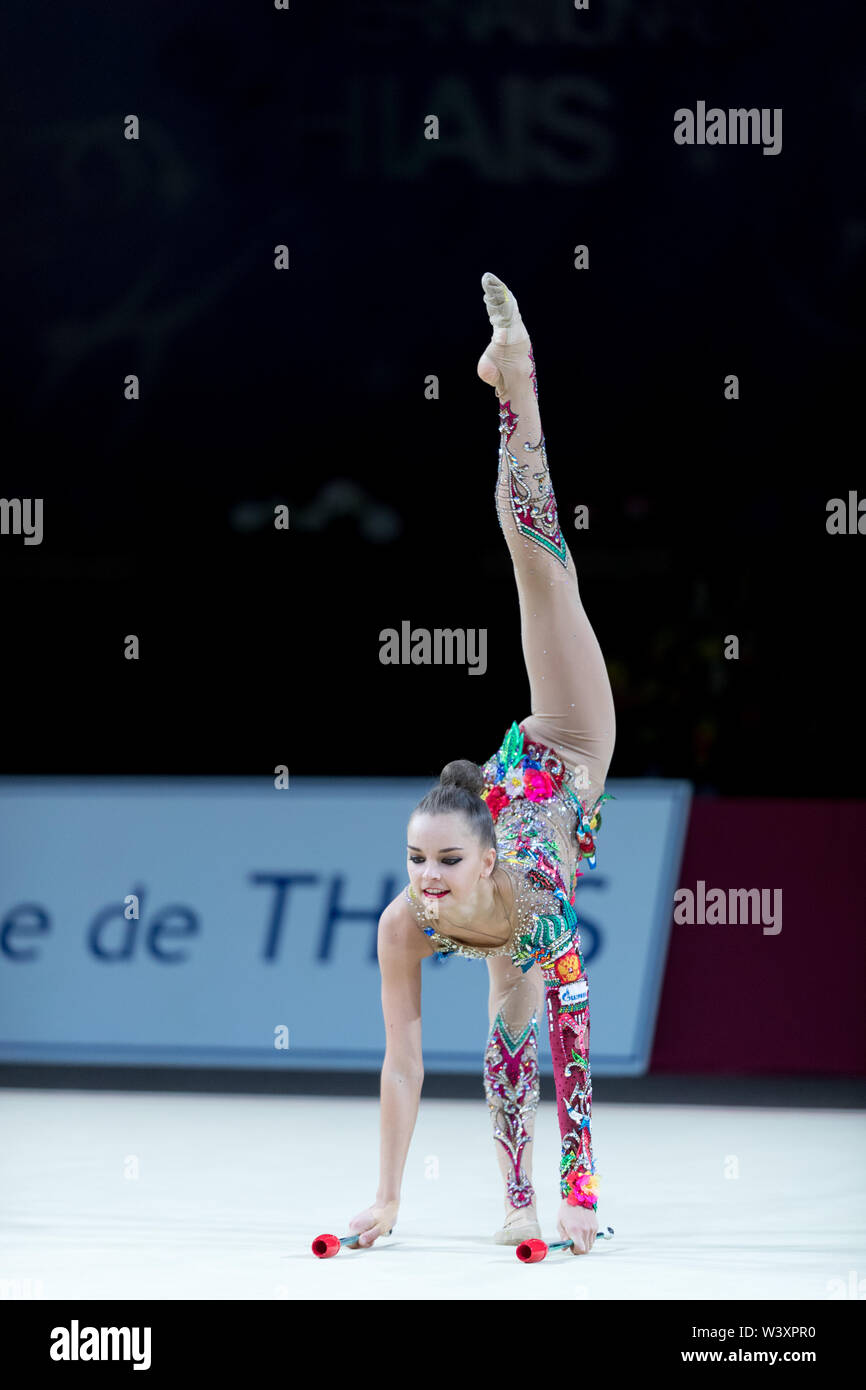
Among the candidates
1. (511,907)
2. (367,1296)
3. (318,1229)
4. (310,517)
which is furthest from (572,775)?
(310,517)

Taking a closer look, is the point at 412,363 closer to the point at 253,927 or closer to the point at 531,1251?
the point at 253,927

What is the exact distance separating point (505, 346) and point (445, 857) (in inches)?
45.1

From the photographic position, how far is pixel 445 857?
330cm

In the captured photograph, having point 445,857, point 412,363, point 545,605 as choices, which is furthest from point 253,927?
point 445,857

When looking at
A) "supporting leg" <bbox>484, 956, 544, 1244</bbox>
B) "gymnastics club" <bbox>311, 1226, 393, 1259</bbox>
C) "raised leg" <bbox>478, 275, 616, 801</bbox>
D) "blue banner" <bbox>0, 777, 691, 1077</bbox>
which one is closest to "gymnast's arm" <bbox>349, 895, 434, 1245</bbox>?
"gymnastics club" <bbox>311, 1226, 393, 1259</bbox>

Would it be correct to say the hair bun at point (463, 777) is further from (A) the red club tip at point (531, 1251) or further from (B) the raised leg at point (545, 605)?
(A) the red club tip at point (531, 1251)

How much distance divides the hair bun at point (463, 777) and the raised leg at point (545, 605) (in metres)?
Answer: 0.50

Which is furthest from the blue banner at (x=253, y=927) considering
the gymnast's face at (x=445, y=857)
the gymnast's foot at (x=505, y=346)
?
the gymnast's face at (x=445, y=857)

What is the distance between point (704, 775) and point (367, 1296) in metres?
4.21

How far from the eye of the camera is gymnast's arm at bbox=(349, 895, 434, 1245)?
3.43 meters

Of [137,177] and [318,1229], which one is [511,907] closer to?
[318,1229]

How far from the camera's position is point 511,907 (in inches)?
136

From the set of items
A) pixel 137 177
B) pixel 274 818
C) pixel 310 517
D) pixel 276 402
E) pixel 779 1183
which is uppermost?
pixel 137 177

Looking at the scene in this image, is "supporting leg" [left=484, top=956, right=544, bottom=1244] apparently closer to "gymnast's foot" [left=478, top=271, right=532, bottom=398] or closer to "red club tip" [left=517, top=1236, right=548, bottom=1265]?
"red club tip" [left=517, top=1236, right=548, bottom=1265]
